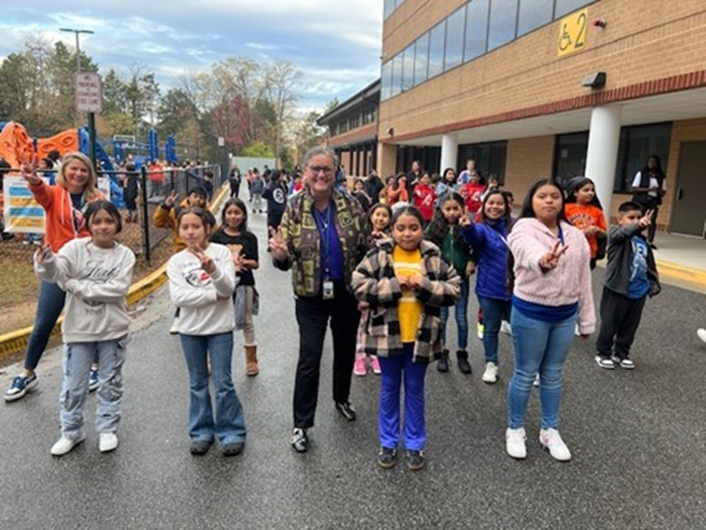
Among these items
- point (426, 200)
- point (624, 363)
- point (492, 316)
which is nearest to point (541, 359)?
point (492, 316)

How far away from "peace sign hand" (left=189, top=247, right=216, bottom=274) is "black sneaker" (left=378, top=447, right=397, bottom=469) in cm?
151

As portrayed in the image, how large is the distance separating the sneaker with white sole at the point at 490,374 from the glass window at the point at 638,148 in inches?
449

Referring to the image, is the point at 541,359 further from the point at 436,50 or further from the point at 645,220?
the point at 436,50

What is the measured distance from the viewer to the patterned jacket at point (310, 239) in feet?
10.8

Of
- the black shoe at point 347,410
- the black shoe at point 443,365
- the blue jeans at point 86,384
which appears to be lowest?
the black shoe at point 347,410

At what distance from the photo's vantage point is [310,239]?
3281 millimetres

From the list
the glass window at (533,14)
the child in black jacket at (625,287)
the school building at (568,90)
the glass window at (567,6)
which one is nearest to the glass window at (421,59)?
the school building at (568,90)

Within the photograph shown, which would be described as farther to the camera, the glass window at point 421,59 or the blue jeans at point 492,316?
the glass window at point 421,59

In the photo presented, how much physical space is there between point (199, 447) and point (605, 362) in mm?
3640

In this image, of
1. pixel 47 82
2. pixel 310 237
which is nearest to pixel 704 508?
pixel 310 237

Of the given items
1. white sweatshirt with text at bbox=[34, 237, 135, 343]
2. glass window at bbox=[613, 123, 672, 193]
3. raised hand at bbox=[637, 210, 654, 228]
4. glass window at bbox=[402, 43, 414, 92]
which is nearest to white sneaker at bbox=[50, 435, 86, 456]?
white sweatshirt with text at bbox=[34, 237, 135, 343]

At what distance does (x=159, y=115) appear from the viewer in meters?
88.6

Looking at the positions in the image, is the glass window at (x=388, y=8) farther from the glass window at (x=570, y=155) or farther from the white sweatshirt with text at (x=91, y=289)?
the white sweatshirt with text at (x=91, y=289)

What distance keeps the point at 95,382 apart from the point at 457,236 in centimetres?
317
